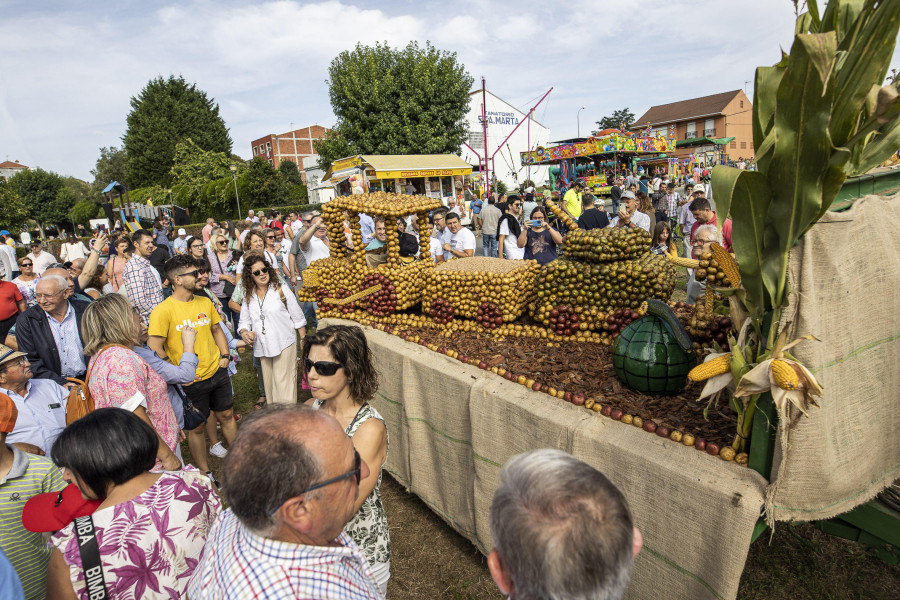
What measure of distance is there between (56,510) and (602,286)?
2.76m

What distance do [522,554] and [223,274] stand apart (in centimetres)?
647

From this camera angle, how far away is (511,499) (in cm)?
99

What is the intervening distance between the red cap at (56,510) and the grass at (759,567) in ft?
5.73

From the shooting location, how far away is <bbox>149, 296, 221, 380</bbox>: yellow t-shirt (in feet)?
11.5

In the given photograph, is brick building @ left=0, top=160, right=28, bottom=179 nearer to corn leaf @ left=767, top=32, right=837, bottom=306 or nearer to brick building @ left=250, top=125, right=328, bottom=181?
brick building @ left=250, top=125, right=328, bottom=181

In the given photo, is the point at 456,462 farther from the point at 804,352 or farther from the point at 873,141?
the point at 873,141

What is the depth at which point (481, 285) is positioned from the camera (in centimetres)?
353

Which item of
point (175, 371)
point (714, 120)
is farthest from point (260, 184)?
point (714, 120)

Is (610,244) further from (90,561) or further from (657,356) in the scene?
(90,561)

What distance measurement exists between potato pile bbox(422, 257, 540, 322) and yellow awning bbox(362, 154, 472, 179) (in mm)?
19529

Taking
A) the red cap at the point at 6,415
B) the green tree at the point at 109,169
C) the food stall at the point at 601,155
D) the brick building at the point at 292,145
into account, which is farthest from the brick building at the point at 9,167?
the red cap at the point at 6,415

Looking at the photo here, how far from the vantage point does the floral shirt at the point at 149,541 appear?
154 cm

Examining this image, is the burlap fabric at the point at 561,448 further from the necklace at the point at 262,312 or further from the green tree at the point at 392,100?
the green tree at the point at 392,100

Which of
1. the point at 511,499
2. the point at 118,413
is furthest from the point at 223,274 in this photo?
the point at 511,499
